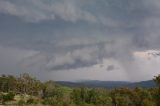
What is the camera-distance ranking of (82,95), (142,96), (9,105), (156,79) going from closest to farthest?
(156,79), (9,105), (142,96), (82,95)

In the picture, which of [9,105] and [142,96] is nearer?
[9,105]

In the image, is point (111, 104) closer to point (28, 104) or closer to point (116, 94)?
point (116, 94)

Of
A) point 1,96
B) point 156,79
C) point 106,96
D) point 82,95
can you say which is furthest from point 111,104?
point 156,79

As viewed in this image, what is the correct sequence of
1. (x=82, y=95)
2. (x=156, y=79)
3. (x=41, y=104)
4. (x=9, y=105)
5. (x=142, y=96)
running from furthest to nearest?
1. (x=82, y=95)
2. (x=142, y=96)
3. (x=41, y=104)
4. (x=9, y=105)
5. (x=156, y=79)

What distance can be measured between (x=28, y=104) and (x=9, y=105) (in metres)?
9.04

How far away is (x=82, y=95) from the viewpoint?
19850 centimetres

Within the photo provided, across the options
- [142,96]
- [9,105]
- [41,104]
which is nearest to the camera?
[9,105]

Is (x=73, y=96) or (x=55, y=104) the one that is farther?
(x=73, y=96)

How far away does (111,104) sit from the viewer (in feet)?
620

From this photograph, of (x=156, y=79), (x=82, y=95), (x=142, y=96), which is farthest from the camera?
(x=82, y=95)

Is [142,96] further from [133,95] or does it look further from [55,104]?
[55,104]

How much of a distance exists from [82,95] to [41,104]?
34895 mm

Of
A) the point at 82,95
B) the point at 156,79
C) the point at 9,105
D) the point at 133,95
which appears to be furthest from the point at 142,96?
the point at 156,79

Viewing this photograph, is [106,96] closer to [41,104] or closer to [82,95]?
[82,95]
